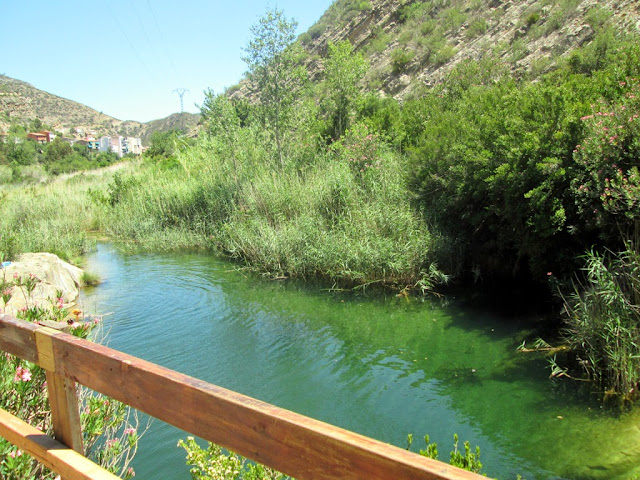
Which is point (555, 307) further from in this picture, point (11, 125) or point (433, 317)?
point (11, 125)

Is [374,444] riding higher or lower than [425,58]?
lower

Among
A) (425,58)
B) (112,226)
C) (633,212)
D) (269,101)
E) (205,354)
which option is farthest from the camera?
(425,58)

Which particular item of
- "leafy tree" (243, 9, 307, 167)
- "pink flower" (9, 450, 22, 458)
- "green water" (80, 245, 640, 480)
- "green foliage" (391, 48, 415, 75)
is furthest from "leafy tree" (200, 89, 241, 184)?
"pink flower" (9, 450, 22, 458)

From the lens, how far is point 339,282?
10828 millimetres

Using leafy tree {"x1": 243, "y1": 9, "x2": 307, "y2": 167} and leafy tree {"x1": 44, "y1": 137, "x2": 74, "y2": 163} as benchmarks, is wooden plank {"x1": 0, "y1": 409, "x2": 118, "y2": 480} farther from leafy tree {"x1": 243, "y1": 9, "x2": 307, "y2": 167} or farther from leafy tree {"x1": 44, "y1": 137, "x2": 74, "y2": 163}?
leafy tree {"x1": 44, "y1": 137, "x2": 74, "y2": 163}

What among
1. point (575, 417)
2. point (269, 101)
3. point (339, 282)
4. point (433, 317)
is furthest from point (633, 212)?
point (269, 101)

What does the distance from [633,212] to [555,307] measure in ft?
8.88

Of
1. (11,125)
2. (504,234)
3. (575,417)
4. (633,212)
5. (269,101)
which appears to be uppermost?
(11,125)

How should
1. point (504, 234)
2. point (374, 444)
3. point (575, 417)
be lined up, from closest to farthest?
point (374, 444)
point (575, 417)
point (504, 234)

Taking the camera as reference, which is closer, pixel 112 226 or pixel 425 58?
pixel 112 226

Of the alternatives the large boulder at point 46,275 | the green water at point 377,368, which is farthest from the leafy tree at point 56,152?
the green water at point 377,368

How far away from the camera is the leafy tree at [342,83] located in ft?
59.2

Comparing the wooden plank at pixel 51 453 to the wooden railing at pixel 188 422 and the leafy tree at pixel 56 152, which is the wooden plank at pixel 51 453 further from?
the leafy tree at pixel 56 152

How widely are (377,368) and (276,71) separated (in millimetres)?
12085
